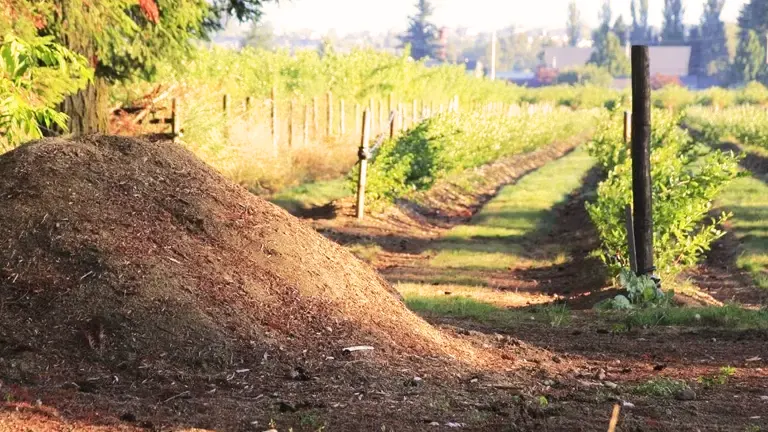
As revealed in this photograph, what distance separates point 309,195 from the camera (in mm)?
25906

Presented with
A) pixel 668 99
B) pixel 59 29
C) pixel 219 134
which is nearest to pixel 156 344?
pixel 59 29

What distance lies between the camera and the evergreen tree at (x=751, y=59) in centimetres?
14275

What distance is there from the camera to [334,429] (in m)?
6.16

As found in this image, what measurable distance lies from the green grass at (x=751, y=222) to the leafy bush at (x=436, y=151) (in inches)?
232

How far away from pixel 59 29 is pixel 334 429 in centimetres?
1029

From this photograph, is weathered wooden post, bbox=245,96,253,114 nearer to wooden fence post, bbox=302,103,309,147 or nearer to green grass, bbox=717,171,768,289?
wooden fence post, bbox=302,103,309,147

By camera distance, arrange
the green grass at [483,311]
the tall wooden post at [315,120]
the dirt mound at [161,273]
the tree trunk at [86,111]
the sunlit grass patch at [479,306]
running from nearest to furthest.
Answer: the dirt mound at [161,273] → the green grass at [483,311] → the sunlit grass patch at [479,306] → the tree trunk at [86,111] → the tall wooden post at [315,120]

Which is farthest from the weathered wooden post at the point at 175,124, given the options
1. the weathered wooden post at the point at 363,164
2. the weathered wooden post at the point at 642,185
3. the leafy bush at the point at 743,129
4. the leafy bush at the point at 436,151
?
the leafy bush at the point at 743,129

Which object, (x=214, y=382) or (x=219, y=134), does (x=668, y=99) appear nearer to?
(x=219, y=134)

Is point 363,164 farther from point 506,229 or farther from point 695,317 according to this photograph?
point 695,317

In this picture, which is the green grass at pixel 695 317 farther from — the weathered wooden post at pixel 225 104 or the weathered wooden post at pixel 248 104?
the weathered wooden post at pixel 248 104

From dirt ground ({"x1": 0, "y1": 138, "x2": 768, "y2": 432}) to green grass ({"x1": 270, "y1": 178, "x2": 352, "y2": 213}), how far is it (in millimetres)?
14413

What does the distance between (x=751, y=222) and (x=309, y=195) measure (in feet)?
28.5

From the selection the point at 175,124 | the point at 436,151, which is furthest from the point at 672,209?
the point at 436,151
